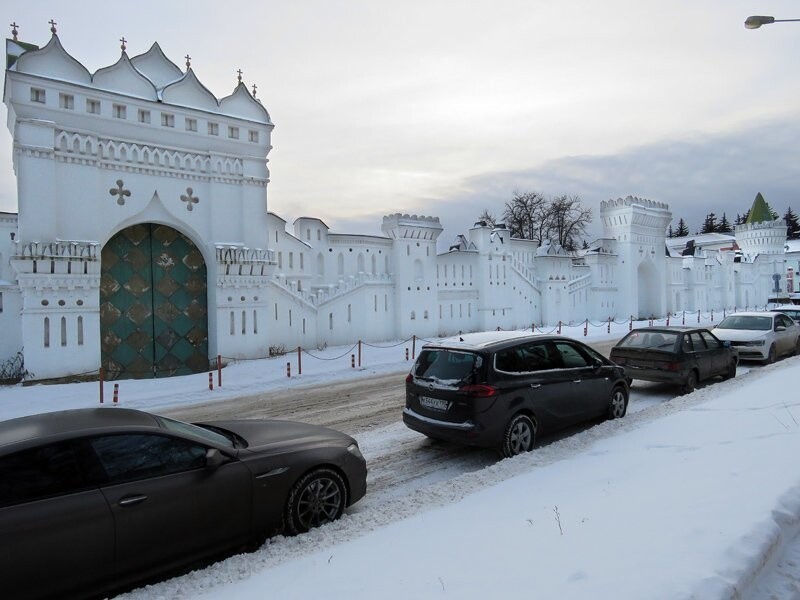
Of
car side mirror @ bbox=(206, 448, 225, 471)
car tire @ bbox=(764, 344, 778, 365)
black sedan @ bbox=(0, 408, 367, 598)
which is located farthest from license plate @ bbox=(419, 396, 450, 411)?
car tire @ bbox=(764, 344, 778, 365)

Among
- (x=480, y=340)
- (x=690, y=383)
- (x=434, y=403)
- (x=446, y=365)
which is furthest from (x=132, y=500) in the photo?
(x=690, y=383)

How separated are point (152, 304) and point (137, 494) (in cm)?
1342

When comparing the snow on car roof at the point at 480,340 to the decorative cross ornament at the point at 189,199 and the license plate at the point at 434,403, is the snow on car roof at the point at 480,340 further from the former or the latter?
the decorative cross ornament at the point at 189,199

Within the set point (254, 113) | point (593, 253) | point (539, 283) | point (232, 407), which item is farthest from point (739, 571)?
point (593, 253)

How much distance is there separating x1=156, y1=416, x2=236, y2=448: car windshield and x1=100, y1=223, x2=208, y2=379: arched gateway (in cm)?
1187

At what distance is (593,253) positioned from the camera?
32.2 meters

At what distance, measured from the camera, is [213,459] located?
4324mm

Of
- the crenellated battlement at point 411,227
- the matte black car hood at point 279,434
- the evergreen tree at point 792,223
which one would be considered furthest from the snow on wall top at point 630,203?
the evergreen tree at point 792,223

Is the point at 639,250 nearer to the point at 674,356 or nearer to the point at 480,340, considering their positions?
the point at 674,356

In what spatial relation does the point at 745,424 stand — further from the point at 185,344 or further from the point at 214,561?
the point at 185,344

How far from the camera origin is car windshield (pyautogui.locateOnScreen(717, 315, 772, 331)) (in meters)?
15.1

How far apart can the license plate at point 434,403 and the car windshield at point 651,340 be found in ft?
20.2

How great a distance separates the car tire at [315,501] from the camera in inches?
189

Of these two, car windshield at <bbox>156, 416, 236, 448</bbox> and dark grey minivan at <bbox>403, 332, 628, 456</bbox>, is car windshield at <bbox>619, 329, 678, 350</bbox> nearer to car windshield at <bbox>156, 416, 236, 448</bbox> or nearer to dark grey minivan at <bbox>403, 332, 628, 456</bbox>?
dark grey minivan at <bbox>403, 332, 628, 456</bbox>
